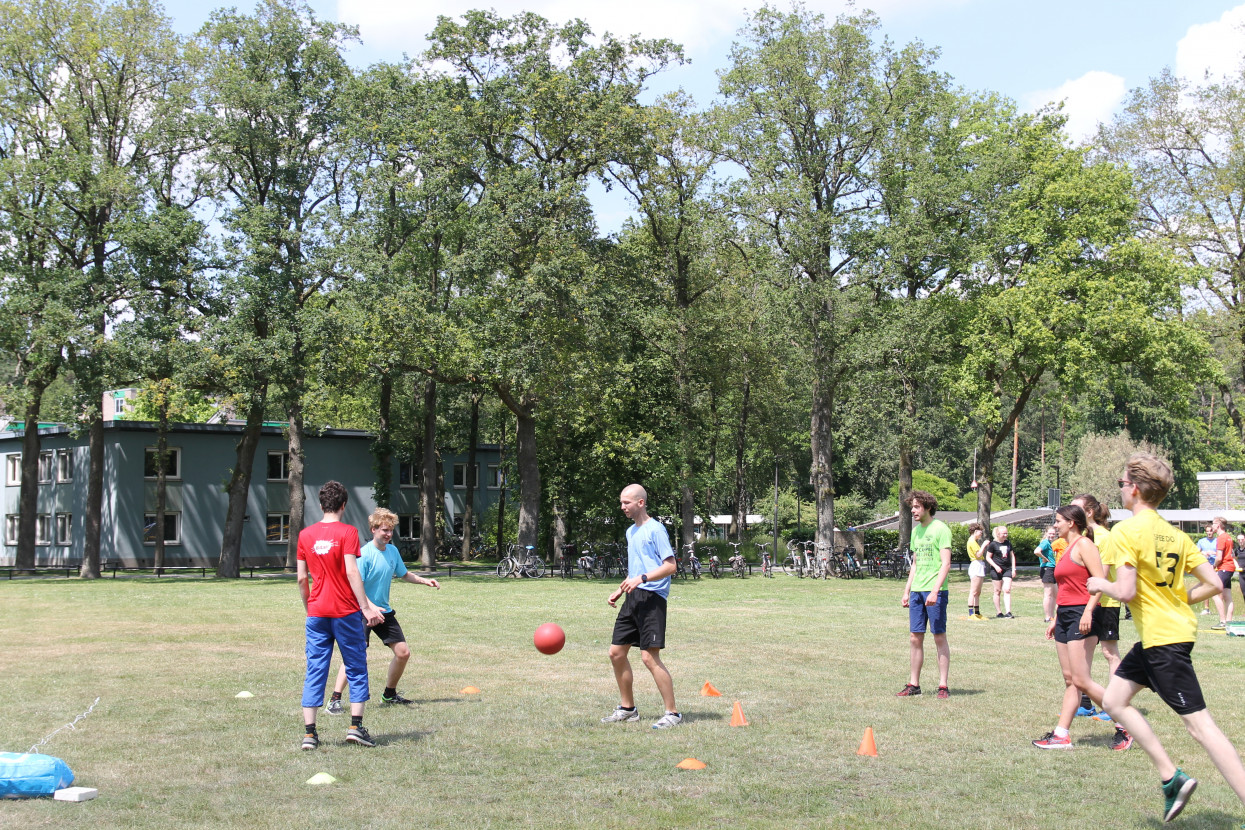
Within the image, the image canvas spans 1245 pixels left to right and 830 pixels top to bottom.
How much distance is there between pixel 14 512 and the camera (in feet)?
166

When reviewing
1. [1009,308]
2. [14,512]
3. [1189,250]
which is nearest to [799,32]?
[1009,308]

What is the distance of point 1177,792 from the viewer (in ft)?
18.9

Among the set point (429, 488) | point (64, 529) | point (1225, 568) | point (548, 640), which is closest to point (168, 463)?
point (64, 529)

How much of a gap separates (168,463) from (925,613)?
43.4 meters

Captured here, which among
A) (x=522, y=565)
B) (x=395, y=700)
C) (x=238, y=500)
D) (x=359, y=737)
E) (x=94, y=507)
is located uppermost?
(x=238, y=500)

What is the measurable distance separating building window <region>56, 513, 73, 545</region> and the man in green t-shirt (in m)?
46.9

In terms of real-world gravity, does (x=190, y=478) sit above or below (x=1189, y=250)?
below

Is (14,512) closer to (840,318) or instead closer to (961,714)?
(840,318)

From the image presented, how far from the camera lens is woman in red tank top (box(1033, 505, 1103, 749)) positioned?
26.5ft

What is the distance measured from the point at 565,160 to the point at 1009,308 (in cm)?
1583

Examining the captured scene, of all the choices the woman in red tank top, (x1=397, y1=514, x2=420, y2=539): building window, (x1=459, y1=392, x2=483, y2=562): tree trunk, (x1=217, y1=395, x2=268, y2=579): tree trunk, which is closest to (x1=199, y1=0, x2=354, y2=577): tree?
(x1=217, y1=395, x2=268, y2=579): tree trunk

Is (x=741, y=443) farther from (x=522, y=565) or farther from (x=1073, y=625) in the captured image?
(x=1073, y=625)

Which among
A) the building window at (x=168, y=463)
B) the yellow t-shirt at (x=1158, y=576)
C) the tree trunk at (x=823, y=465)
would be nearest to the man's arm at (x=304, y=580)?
the yellow t-shirt at (x=1158, y=576)

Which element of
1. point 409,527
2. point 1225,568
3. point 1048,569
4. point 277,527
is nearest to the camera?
point 1048,569
